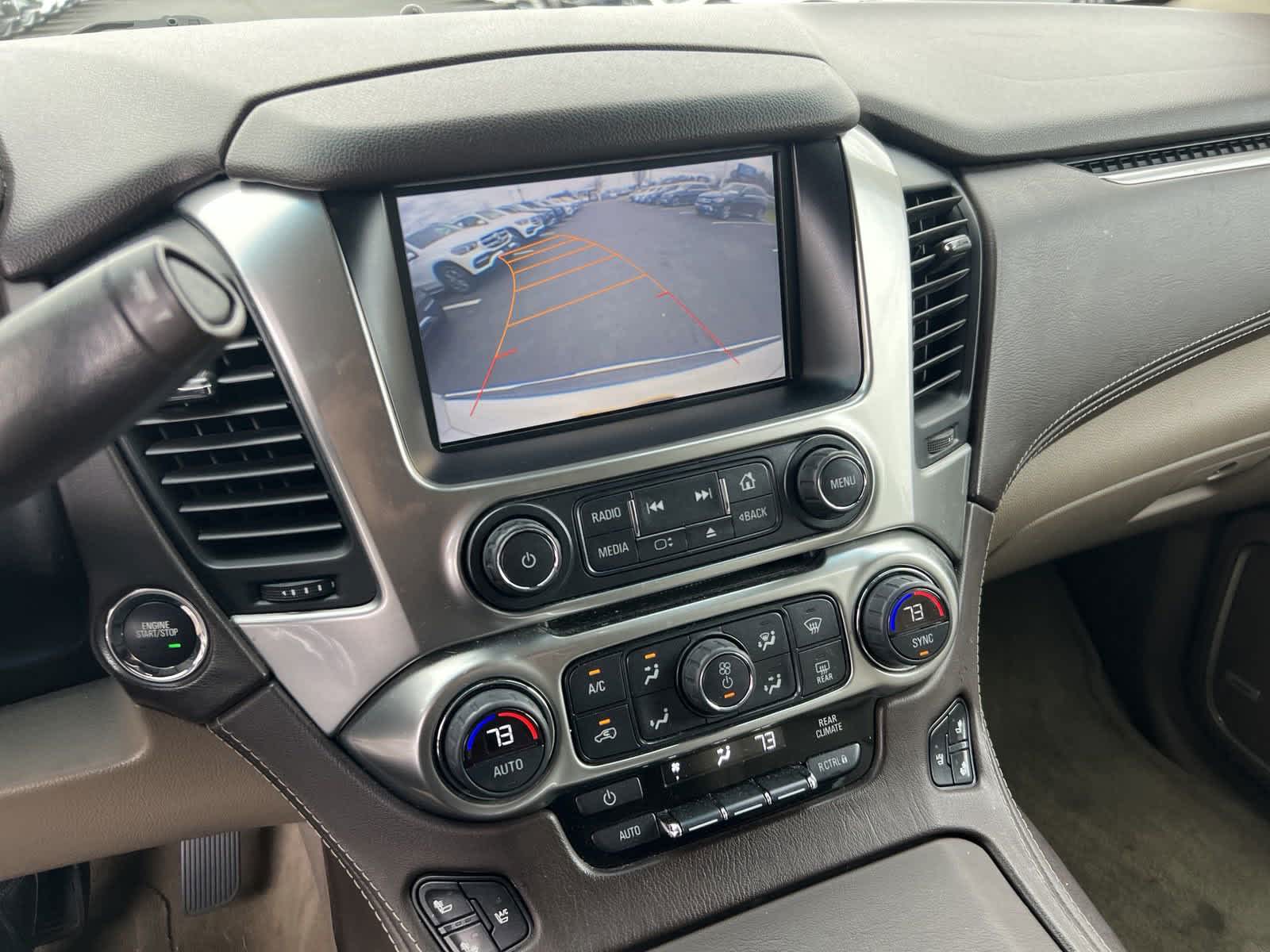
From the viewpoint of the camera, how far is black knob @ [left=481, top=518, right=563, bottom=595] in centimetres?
84

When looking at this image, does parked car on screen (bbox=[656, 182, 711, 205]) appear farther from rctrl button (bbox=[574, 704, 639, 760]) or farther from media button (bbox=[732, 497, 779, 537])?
rctrl button (bbox=[574, 704, 639, 760])

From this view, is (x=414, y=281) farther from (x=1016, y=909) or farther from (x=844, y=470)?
(x=1016, y=909)

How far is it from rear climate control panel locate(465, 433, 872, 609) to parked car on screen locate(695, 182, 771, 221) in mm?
222

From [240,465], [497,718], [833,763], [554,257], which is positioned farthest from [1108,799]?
[240,465]

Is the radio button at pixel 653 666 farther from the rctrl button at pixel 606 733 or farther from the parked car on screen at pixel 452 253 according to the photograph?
the parked car on screen at pixel 452 253

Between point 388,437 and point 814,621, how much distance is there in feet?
1.45

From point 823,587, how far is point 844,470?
12 cm

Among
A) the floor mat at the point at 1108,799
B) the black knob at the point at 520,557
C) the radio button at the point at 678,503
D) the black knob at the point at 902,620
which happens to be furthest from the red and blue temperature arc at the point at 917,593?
the floor mat at the point at 1108,799

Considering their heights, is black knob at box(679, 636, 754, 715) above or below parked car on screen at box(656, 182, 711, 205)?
below

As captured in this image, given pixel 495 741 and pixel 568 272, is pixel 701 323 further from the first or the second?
pixel 495 741

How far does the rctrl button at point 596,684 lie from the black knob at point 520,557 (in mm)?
94

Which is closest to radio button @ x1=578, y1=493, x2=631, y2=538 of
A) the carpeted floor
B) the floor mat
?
the carpeted floor

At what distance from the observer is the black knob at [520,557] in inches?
33.1

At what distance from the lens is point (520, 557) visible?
843 millimetres
